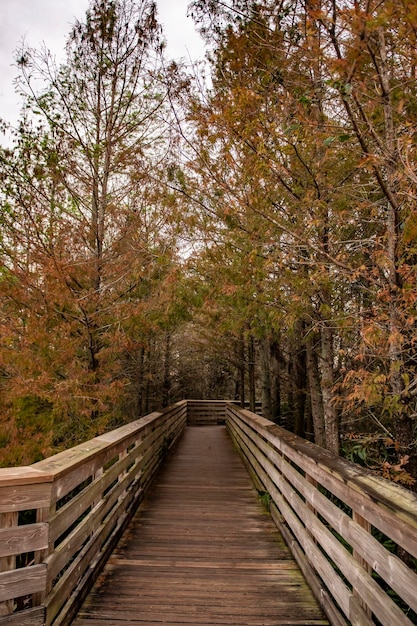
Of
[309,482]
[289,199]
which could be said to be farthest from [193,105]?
[309,482]

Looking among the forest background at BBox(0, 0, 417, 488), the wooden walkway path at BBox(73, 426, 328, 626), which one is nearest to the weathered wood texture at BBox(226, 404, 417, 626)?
the wooden walkway path at BBox(73, 426, 328, 626)

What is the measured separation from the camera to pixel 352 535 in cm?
217

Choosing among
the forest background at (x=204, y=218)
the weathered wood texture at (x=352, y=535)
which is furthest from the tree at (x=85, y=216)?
the weathered wood texture at (x=352, y=535)

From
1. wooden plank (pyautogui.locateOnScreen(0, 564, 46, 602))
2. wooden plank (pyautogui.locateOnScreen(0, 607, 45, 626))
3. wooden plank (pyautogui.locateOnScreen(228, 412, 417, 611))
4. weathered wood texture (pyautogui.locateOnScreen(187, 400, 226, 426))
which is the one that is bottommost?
weathered wood texture (pyautogui.locateOnScreen(187, 400, 226, 426))

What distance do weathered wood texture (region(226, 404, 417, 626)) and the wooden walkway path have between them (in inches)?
9.2

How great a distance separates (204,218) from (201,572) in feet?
14.3

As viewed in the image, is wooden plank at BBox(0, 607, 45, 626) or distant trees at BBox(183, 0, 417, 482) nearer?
wooden plank at BBox(0, 607, 45, 626)

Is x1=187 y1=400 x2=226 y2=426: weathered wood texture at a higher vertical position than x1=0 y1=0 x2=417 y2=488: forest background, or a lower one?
lower

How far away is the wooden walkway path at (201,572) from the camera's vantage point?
256 centimetres

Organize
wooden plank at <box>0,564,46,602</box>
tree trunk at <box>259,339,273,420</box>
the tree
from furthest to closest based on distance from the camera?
tree trunk at <box>259,339,273,420</box>
the tree
wooden plank at <box>0,564,46,602</box>

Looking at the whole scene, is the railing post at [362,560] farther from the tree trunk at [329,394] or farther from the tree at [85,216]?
the tree at [85,216]

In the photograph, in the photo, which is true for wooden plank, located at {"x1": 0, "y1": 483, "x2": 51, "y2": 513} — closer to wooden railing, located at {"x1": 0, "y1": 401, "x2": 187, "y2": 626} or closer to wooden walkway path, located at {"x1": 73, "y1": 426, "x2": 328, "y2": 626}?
wooden railing, located at {"x1": 0, "y1": 401, "x2": 187, "y2": 626}

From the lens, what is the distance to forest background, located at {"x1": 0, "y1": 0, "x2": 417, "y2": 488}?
3504 mm

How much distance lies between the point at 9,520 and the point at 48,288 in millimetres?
4109
